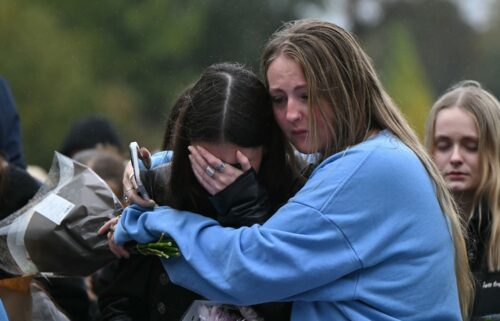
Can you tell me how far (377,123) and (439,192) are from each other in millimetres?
283

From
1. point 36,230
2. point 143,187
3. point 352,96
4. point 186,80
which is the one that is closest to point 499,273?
point 352,96

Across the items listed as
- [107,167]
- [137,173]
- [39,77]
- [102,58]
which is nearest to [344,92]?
[137,173]

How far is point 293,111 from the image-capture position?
3.05 m

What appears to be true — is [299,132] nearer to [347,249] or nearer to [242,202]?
[242,202]

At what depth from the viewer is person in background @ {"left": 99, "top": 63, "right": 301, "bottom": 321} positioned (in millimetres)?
3057

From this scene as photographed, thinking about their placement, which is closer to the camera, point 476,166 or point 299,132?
point 299,132

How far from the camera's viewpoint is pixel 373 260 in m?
2.87

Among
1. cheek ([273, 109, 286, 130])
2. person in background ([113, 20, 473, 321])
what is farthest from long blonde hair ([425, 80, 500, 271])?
cheek ([273, 109, 286, 130])

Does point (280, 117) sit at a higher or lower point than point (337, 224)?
higher

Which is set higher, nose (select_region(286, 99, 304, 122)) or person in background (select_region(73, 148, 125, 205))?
nose (select_region(286, 99, 304, 122))

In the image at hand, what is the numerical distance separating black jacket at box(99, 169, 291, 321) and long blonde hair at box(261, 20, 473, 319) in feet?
0.83

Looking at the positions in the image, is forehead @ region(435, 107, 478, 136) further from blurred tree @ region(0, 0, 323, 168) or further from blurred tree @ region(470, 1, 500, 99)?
blurred tree @ region(0, 0, 323, 168)

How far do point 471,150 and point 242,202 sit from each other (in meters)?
1.71

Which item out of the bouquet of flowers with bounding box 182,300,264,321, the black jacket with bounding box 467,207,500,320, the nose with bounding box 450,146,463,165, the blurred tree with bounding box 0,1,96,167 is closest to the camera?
the bouquet of flowers with bounding box 182,300,264,321
